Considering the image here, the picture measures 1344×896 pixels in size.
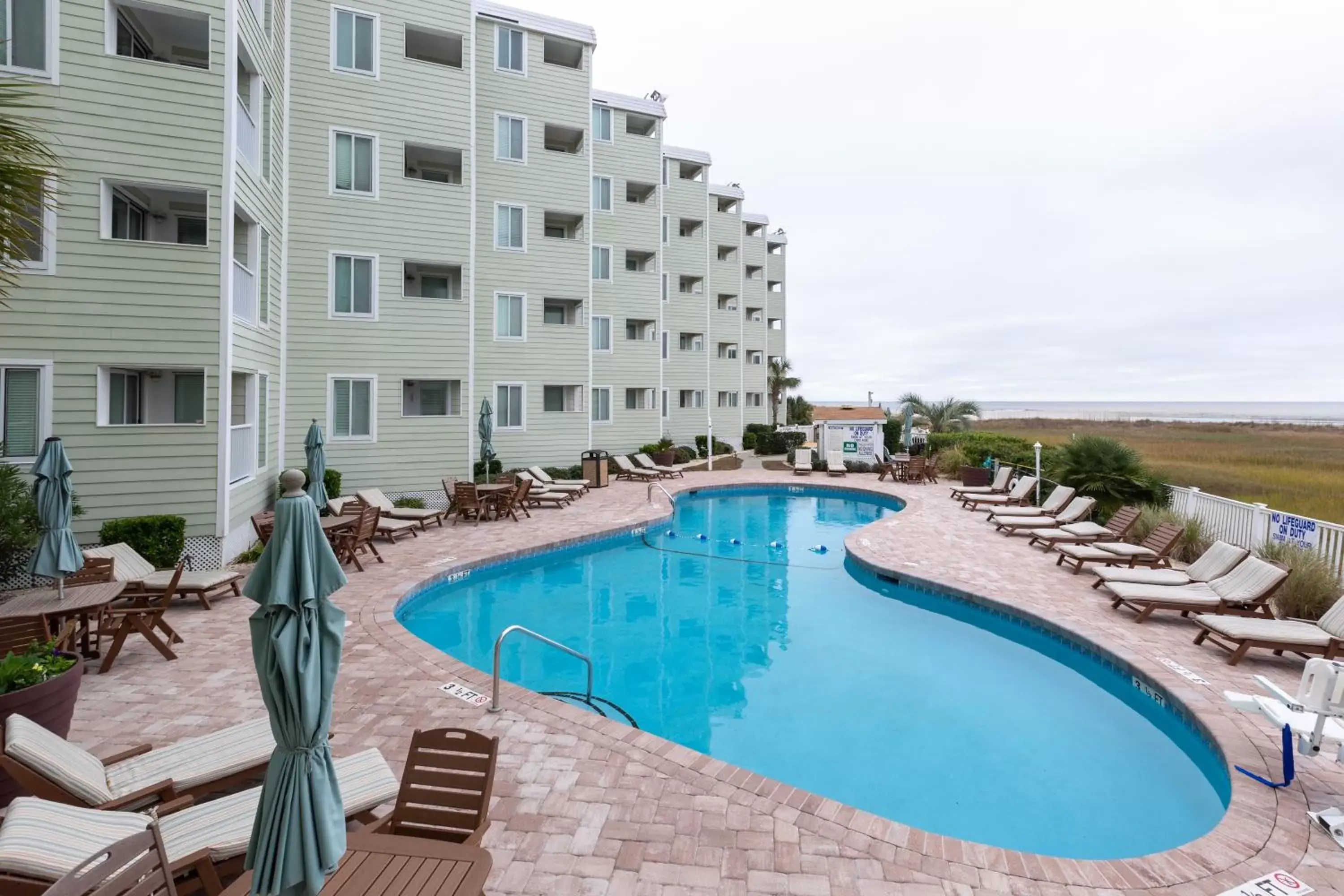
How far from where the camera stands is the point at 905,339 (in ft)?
213

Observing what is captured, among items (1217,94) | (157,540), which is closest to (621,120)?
(1217,94)

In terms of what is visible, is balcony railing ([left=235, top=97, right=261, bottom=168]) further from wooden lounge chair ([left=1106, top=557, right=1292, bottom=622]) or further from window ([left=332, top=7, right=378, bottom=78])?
wooden lounge chair ([left=1106, top=557, right=1292, bottom=622])

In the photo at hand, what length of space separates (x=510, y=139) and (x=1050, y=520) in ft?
60.0

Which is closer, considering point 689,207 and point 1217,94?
point 1217,94

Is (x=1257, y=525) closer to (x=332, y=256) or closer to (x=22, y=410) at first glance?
(x=22, y=410)

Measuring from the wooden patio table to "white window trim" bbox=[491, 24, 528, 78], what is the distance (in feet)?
72.7

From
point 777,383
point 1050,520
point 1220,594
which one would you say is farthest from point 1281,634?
point 777,383

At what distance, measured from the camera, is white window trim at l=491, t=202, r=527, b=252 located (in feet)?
66.6

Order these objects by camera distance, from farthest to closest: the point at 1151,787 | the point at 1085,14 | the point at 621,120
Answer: the point at 621,120
the point at 1085,14
the point at 1151,787

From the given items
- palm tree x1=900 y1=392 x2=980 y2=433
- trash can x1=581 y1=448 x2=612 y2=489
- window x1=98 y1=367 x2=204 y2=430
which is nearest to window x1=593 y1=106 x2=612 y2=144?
trash can x1=581 y1=448 x2=612 y2=489

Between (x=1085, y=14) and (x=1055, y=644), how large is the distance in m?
14.3

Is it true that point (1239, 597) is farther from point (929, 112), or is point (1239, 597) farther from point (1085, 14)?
point (929, 112)

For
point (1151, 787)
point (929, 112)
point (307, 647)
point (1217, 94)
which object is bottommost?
point (1151, 787)

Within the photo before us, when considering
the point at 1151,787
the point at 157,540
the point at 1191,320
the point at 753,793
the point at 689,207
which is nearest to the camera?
the point at 753,793
